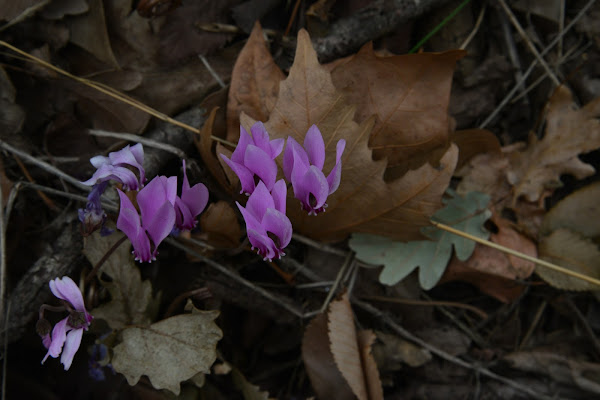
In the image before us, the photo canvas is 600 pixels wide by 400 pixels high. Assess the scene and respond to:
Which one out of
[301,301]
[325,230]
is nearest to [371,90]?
[325,230]

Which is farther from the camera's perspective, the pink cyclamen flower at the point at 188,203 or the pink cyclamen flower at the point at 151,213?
the pink cyclamen flower at the point at 188,203

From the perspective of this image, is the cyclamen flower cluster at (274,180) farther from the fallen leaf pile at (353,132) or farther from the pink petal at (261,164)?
the fallen leaf pile at (353,132)

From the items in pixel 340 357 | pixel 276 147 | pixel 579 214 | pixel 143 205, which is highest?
pixel 276 147

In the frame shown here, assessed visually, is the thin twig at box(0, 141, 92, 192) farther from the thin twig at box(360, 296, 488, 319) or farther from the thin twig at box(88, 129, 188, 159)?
the thin twig at box(360, 296, 488, 319)

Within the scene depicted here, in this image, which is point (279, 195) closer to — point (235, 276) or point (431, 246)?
point (235, 276)

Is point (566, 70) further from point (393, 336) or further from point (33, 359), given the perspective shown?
point (33, 359)

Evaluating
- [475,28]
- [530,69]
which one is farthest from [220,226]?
[530,69]

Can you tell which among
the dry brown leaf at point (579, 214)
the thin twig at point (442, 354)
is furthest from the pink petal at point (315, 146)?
the dry brown leaf at point (579, 214)

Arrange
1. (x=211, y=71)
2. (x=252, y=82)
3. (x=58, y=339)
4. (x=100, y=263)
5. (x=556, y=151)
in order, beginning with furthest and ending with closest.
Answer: (x=556, y=151)
(x=211, y=71)
(x=252, y=82)
(x=100, y=263)
(x=58, y=339)
